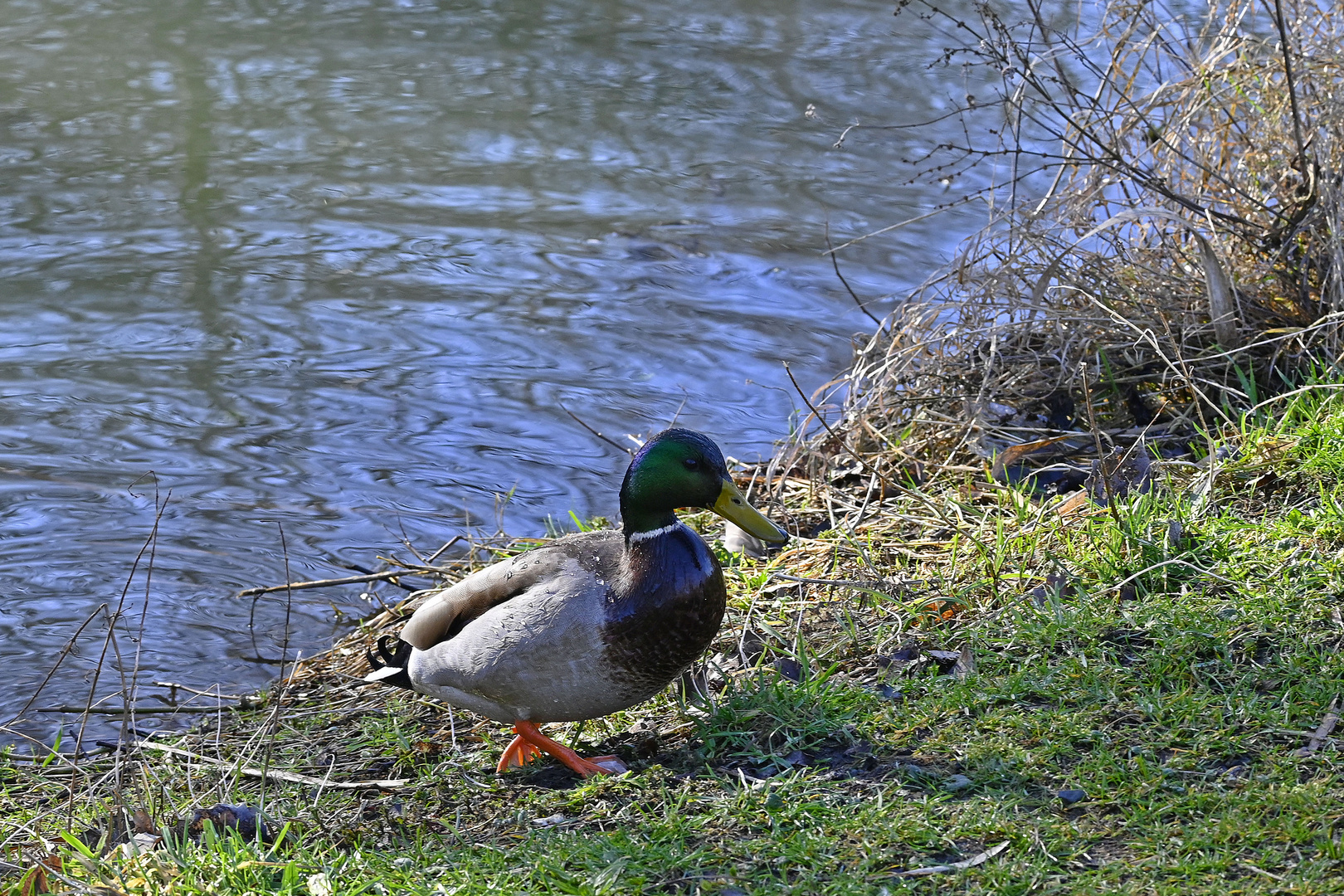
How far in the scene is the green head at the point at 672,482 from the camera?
337 cm

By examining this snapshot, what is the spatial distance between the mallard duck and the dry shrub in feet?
5.69

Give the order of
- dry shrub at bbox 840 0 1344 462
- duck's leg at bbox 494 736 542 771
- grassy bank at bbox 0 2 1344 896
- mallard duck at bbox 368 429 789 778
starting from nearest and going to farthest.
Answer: grassy bank at bbox 0 2 1344 896 → mallard duck at bbox 368 429 789 778 → duck's leg at bbox 494 736 542 771 → dry shrub at bbox 840 0 1344 462

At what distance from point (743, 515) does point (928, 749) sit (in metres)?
0.72

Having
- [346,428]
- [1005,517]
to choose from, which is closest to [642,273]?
[346,428]

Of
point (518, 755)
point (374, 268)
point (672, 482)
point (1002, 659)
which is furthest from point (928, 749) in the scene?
point (374, 268)

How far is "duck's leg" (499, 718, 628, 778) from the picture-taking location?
3.31 metres

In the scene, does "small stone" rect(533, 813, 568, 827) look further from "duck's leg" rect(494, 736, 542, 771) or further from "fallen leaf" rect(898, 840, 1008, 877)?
"fallen leaf" rect(898, 840, 1008, 877)

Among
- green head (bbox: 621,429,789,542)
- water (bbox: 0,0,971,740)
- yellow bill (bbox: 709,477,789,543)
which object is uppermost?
green head (bbox: 621,429,789,542)

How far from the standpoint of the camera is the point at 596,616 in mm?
3225

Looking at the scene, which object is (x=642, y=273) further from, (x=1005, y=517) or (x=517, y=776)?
(x=517, y=776)

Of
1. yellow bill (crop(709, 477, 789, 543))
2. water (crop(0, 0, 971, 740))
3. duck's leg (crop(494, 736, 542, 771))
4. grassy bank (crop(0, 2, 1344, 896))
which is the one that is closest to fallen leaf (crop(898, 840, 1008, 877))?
grassy bank (crop(0, 2, 1344, 896))

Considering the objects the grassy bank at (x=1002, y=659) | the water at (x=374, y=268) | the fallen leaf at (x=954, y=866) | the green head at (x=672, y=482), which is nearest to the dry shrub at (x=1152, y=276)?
the grassy bank at (x=1002, y=659)

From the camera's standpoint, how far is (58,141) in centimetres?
913

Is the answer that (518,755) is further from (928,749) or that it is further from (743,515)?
(928,749)
